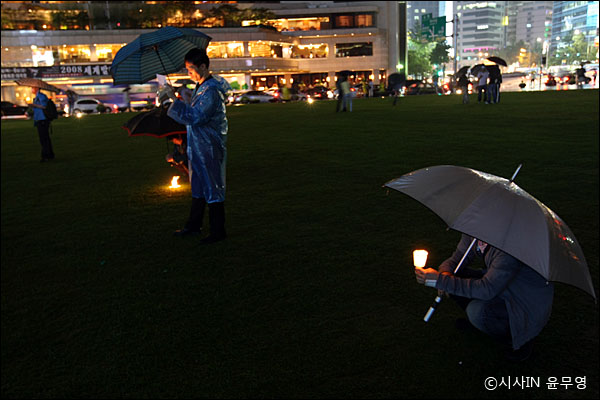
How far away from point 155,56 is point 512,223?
17.8 ft

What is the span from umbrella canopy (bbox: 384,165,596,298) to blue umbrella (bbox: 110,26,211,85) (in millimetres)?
4503

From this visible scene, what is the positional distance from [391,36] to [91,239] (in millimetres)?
80743

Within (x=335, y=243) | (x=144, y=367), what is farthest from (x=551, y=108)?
(x=144, y=367)

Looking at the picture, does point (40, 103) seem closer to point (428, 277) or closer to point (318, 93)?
point (428, 277)

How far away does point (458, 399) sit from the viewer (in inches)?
119

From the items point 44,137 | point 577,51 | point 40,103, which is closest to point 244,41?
point 44,137

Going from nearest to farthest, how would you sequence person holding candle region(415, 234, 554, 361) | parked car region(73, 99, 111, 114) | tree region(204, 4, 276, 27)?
person holding candle region(415, 234, 554, 361) → parked car region(73, 99, 111, 114) → tree region(204, 4, 276, 27)

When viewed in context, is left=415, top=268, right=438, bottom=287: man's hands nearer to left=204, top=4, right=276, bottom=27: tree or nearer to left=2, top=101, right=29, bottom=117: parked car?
left=2, top=101, right=29, bottom=117: parked car

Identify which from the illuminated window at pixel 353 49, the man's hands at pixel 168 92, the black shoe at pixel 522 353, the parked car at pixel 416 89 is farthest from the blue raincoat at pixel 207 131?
the illuminated window at pixel 353 49

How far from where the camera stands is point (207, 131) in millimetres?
5281

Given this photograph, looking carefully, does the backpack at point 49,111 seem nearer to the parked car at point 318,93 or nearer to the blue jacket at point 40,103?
the blue jacket at point 40,103

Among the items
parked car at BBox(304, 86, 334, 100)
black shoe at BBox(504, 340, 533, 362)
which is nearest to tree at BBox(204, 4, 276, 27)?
parked car at BBox(304, 86, 334, 100)

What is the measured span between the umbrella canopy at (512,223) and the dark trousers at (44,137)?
12136 mm

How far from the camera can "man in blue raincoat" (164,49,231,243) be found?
16.6 ft
